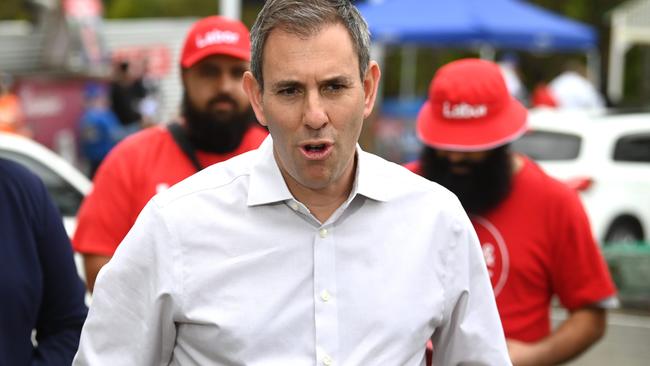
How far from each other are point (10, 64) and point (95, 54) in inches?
74.9

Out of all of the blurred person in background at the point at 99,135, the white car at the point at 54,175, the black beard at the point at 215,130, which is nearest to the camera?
the black beard at the point at 215,130

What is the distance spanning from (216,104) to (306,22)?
2.22m

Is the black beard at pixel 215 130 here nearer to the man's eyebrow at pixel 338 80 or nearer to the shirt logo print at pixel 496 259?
the shirt logo print at pixel 496 259

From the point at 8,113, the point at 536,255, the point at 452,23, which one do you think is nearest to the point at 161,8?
the point at 452,23

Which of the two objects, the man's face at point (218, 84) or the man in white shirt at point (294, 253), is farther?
the man's face at point (218, 84)

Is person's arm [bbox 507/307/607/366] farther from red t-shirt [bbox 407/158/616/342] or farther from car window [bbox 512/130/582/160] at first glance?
car window [bbox 512/130/582/160]

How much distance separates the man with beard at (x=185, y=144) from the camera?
4.41m

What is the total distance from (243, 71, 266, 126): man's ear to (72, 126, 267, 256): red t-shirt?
1825 mm

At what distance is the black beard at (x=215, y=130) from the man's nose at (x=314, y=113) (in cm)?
216

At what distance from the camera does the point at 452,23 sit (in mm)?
17188

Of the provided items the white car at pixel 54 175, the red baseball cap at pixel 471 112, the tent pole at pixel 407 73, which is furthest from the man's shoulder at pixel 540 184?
the tent pole at pixel 407 73

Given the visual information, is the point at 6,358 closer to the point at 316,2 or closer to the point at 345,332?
the point at 345,332

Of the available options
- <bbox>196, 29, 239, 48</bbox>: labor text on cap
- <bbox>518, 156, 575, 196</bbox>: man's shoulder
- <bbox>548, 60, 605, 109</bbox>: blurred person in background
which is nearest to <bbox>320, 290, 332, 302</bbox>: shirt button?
<bbox>518, 156, 575, 196</bbox>: man's shoulder

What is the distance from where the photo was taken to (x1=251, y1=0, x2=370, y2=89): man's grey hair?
2.44 meters
